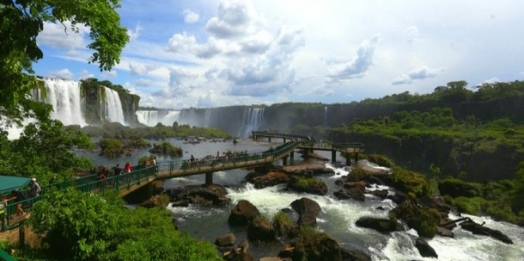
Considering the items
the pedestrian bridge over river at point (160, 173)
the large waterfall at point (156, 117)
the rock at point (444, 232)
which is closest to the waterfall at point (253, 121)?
the large waterfall at point (156, 117)

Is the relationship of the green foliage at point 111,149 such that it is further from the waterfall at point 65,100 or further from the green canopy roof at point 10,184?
the green canopy roof at point 10,184

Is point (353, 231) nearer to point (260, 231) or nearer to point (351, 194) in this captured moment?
point (260, 231)

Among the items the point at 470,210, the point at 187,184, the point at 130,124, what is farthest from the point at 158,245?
the point at 130,124

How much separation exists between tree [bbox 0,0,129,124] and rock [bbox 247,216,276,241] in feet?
35.4

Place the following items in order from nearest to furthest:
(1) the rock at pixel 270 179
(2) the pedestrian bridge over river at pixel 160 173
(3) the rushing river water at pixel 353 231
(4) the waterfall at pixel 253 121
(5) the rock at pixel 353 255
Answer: (2) the pedestrian bridge over river at pixel 160 173 → (5) the rock at pixel 353 255 → (3) the rushing river water at pixel 353 231 → (1) the rock at pixel 270 179 → (4) the waterfall at pixel 253 121

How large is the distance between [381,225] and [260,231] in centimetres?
706

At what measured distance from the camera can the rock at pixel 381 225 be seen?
66.5 ft

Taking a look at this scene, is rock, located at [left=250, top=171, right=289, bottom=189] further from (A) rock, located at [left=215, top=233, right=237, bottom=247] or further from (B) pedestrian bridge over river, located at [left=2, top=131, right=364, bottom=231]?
(A) rock, located at [left=215, top=233, right=237, bottom=247]

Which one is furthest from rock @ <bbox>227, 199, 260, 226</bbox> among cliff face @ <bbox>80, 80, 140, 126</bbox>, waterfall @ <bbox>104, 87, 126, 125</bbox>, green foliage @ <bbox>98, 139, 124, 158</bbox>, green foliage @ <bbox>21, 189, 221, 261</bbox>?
waterfall @ <bbox>104, 87, 126, 125</bbox>

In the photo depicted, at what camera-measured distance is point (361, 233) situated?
1981 centimetres

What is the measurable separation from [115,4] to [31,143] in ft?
30.9

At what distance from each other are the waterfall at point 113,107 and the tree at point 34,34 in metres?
77.2

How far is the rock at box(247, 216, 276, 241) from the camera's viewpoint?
1800 centimetres

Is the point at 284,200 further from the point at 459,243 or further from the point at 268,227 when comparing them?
the point at 459,243
